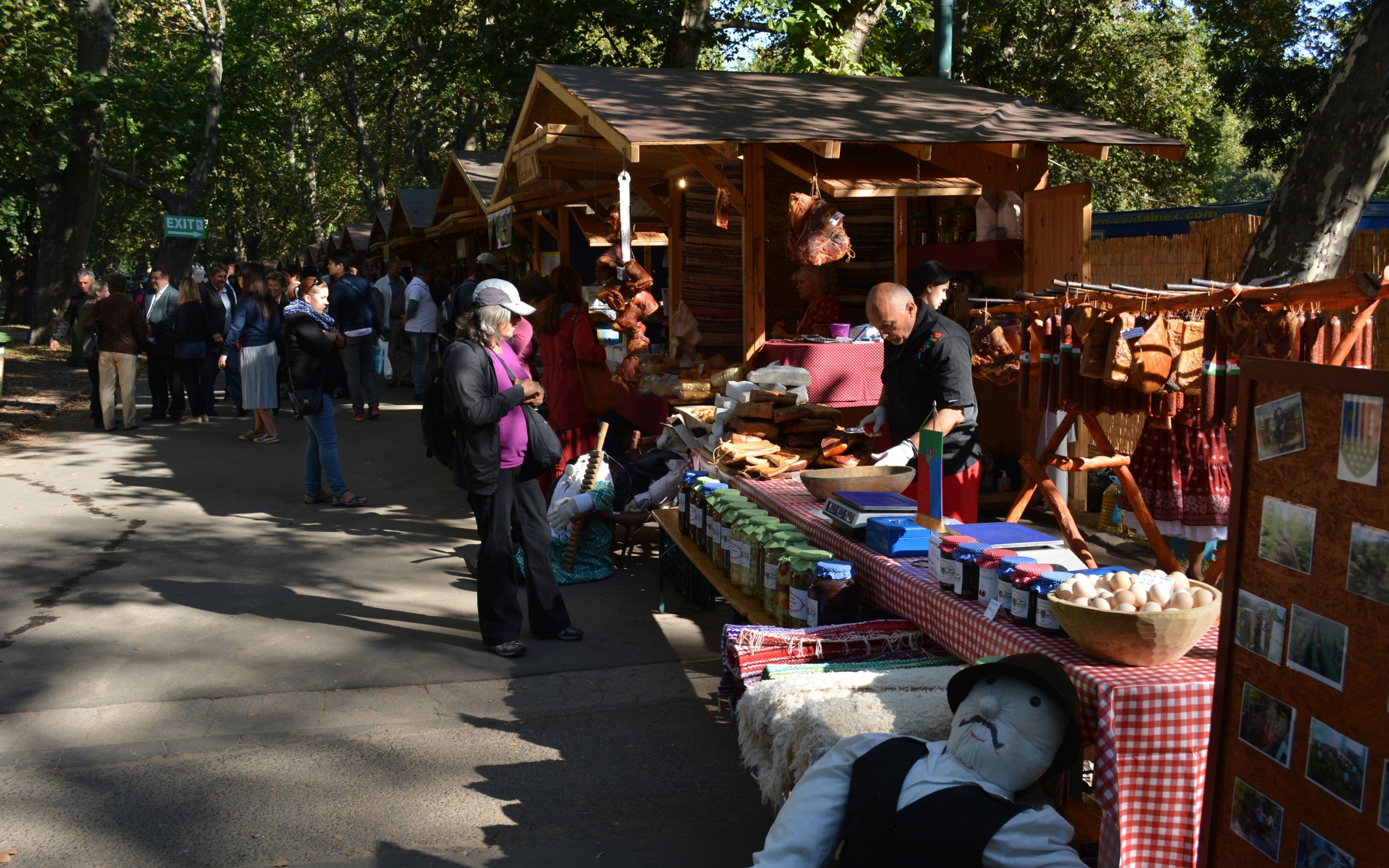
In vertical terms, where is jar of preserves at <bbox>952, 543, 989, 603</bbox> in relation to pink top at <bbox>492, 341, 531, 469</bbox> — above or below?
below

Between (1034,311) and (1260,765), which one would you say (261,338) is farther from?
(1260,765)

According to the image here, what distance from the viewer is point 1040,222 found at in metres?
8.00

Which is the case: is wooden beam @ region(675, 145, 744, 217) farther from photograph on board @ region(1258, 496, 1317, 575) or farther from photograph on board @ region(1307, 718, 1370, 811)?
photograph on board @ region(1307, 718, 1370, 811)

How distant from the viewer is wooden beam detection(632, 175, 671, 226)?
10125mm

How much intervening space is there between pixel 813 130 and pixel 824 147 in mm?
279

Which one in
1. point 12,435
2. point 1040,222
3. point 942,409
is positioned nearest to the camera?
point 942,409

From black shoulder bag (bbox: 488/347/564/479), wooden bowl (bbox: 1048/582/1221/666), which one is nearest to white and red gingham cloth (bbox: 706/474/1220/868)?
wooden bowl (bbox: 1048/582/1221/666)

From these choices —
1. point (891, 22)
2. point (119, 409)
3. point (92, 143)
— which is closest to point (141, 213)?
point (92, 143)

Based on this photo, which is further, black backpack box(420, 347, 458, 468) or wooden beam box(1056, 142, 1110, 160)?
wooden beam box(1056, 142, 1110, 160)

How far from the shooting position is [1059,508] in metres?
4.89

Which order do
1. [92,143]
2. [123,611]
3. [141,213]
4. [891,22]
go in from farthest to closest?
[141,213]
[92,143]
[891,22]
[123,611]

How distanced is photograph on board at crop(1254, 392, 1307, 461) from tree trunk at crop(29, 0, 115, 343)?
20534 mm

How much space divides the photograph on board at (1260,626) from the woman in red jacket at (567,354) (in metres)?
6.07

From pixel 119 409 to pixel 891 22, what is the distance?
1412cm
